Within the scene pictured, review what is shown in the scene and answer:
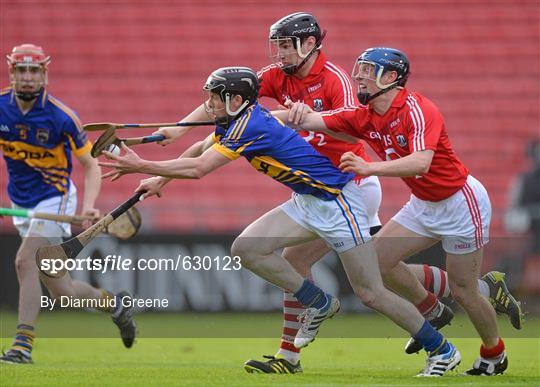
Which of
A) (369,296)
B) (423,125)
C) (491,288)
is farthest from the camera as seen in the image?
(491,288)

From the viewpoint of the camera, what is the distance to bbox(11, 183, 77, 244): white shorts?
328 inches

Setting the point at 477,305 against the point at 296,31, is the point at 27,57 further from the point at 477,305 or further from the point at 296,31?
the point at 477,305

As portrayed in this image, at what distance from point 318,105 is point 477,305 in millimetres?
1683

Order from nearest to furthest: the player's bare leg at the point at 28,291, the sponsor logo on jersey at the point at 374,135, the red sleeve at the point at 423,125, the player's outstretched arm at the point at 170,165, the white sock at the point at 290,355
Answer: the player's outstretched arm at the point at 170,165 → the red sleeve at the point at 423,125 → the sponsor logo on jersey at the point at 374,135 → the white sock at the point at 290,355 → the player's bare leg at the point at 28,291

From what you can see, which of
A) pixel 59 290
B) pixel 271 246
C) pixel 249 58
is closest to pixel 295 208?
pixel 271 246

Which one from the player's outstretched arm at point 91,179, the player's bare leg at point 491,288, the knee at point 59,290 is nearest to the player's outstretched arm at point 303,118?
the player's bare leg at point 491,288

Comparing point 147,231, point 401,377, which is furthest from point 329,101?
point 147,231

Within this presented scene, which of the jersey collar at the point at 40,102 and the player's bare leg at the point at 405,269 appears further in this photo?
the jersey collar at the point at 40,102

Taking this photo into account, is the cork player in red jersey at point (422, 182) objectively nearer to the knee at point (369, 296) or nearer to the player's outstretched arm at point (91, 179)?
the knee at point (369, 296)

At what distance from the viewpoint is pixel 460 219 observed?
7180 mm

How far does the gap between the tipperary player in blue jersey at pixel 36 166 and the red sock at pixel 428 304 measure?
2.36 metres

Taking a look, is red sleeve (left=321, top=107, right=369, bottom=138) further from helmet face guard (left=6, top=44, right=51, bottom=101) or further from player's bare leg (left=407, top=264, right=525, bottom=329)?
helmet face guard (left=6, top=44, right=51, bottom=101)

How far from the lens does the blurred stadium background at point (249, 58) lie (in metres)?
14.6

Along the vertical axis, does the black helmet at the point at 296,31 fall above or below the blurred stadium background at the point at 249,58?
above
